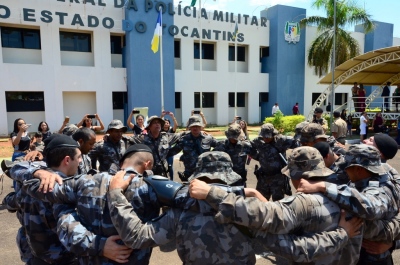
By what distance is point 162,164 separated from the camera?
5262mm

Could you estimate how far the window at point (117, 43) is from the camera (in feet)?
61.6

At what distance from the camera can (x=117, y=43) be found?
18938 millimetres

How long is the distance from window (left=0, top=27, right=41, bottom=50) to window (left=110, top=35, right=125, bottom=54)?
3927 mm

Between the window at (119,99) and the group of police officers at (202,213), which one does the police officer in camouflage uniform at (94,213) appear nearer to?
the group of police officers at (202,213)

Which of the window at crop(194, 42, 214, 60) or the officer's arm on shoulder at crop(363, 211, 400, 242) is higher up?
the window at crop(194, 42, 214, 60)

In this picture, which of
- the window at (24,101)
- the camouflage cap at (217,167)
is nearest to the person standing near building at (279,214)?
the camouflage cap at (217,167)

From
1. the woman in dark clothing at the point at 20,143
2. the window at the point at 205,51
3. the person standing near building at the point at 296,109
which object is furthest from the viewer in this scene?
the person standing near building at the point at 296,109

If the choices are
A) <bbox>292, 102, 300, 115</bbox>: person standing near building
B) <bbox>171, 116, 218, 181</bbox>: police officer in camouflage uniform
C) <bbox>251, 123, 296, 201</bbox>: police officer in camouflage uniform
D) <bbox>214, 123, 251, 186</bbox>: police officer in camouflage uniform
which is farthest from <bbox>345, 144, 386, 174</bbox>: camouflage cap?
<bbox>292, 102, 300, 115</bbox>: person standing near building

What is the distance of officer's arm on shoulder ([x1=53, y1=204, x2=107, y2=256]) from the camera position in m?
1.90

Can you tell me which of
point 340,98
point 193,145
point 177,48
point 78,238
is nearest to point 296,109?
point 340,98

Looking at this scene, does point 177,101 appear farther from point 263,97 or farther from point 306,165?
point 306,165

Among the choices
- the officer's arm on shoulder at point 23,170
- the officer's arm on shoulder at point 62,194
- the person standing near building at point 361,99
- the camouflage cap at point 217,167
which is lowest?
the officer's arm on shoulder at point 62,194

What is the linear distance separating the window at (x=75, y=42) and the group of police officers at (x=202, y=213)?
1681 centimetres

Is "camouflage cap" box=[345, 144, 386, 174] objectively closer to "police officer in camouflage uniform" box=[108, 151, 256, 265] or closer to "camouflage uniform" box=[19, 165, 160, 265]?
"police officer in camouflage uniform" box=[108, 151, 256, 265]
